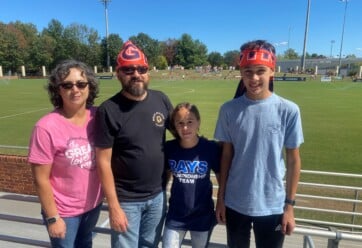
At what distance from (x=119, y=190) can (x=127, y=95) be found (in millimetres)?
777

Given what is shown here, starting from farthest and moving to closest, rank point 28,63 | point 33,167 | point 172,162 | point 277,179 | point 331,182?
point 28,63
point 331,182
point 172,162
point 277,179
point 33,167

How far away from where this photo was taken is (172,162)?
2.71m

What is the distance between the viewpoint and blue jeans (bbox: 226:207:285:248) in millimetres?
2543

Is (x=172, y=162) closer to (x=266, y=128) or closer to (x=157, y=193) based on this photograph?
(x=157, y=193)

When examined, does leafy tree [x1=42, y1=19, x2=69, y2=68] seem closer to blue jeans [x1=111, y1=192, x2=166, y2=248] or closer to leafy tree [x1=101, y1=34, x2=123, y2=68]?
leafy tree [x1=101, y1=34, x2=123, y2=68]

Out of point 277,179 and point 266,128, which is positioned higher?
point 266,128

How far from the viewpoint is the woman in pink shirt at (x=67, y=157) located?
231 cm

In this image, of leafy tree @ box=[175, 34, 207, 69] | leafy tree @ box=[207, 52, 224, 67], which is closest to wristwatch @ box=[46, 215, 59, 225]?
leafy tree @ box=[175, 34, 207, 69]

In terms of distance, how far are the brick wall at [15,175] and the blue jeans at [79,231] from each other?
592cm

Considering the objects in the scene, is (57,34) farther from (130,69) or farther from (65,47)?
(130,69)

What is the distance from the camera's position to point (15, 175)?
8.09 m

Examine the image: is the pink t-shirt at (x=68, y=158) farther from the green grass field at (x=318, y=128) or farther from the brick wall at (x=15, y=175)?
the green grass field at (x=318, y=128)

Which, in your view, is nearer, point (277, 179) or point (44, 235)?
point (277, 179)

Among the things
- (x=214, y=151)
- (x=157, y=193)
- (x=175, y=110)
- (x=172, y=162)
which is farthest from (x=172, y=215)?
(x=175, y=110)
